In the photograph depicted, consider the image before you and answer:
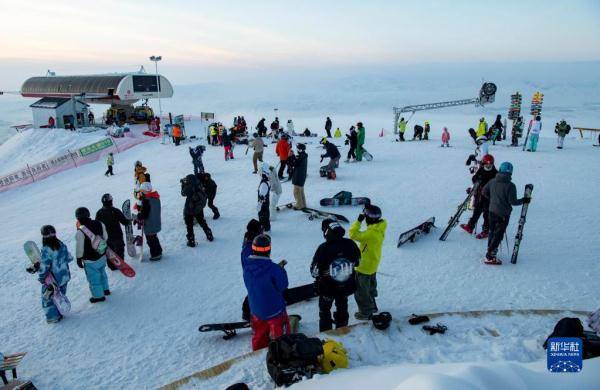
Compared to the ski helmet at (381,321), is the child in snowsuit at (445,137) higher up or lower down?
higher up

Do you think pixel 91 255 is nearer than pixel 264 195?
Yes

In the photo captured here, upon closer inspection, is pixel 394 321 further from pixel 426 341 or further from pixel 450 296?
pixel 450 296

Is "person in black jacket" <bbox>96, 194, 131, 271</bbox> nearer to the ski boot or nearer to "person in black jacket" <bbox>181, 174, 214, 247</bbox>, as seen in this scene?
"person in black jacket" <bbox>181, 174, 214, 247</bbox>

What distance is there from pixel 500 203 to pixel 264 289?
4.58 metres

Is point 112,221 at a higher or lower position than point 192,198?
lower

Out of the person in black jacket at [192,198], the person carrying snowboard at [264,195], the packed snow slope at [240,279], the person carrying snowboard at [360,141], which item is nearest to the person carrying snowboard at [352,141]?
the person carrying snowboard at [360,141]

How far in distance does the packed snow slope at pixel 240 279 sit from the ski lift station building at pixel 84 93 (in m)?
20.5

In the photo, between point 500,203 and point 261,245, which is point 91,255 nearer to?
point 261,245

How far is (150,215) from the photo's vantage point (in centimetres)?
764

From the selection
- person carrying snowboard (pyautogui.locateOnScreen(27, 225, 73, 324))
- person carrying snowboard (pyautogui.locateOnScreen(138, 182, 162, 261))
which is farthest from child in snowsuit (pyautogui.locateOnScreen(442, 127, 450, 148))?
person carrying snowboard (pyautogui.locateOnScreen(27, 225, 73, 324))

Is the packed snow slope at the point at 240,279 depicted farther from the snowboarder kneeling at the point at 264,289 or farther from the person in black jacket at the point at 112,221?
the snowboarder kneeling at the point at 264,289

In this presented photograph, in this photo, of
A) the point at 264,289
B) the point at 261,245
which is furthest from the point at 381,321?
the point at 261,245

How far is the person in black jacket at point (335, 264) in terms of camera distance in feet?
15.7

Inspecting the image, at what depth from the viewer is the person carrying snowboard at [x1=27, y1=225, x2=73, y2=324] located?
584cm
